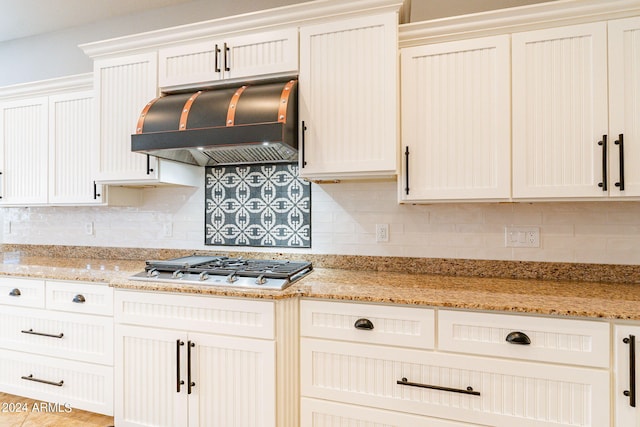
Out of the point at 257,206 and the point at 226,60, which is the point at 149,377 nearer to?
the point at 257,206

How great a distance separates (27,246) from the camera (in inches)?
123

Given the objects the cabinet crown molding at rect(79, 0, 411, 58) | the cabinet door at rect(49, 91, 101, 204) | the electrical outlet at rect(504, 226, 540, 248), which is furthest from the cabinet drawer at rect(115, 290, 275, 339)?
the cabinet crown molding at rect(79, 0, 411, 58)

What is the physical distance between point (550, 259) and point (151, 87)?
2.60 m

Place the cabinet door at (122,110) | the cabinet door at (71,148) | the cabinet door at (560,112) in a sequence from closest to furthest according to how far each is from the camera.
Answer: the cabinet door at (560,112), the cabinet door at (122,110), the cabinet door at (71,148)

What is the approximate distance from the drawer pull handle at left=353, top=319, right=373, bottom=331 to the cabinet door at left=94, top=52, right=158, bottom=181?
1586 millimetres

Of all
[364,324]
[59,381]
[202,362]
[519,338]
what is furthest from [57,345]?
[519,338]

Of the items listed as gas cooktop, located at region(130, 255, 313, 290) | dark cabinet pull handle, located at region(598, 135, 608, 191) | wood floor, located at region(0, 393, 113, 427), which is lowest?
wood floor, located at region(0, 393, 113, 427)

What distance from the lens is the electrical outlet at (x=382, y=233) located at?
2221 mm

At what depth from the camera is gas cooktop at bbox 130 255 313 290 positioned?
5.83 feet

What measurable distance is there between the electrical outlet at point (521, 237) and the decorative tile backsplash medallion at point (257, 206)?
47.3 inches

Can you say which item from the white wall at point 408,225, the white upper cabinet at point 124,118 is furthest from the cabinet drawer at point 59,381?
the white upper cabinet at point 124,118

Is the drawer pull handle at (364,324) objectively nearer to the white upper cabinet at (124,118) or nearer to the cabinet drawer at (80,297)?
the cabinet drawer at (80,297)

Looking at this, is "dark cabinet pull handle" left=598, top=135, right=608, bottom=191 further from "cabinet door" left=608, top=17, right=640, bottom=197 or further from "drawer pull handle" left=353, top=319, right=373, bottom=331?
"drawer pull handle" left=353, top=319, right=373, bottom=331

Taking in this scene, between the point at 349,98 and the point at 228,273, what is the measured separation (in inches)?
44.9
